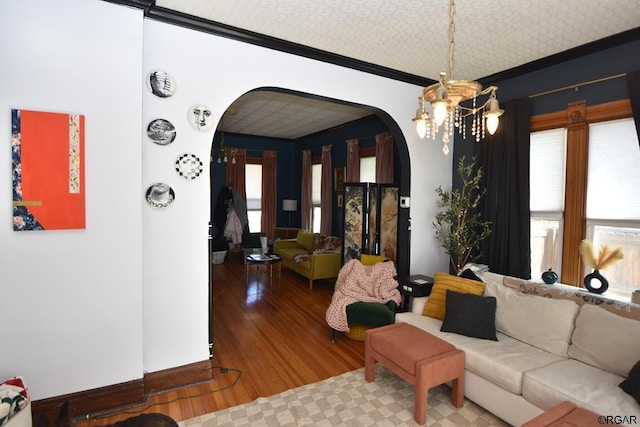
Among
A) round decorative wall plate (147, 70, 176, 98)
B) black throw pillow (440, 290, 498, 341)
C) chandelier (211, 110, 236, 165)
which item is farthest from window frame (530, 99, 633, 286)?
chandelier (211, 110, 236, 165)

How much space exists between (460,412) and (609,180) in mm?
2418

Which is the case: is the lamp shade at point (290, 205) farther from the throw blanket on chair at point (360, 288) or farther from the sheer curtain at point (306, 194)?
the throw blanket on chair at point (360, 288)

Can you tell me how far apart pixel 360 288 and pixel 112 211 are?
2609 millimetres

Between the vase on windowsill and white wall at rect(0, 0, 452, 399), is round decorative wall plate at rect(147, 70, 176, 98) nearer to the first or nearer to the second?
white wall at rect(0, 0, 452, 399)

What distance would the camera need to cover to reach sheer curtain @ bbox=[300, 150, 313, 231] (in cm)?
788

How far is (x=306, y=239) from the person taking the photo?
6719mm

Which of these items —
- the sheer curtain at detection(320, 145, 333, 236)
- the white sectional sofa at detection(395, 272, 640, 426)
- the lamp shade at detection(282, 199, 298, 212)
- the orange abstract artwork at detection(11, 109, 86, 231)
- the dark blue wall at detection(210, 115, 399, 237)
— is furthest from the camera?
the lamp shade at detection(282, 199, 298, 212)

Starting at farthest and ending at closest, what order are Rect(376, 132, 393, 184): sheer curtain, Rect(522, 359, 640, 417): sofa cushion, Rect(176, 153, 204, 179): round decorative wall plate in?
Rect(376, 132, 393, 184): sheer curtain, Rect(176, 153, 204, 179): round decorative wall plate, Rect(522, 359, 640, 417): sofa cushion

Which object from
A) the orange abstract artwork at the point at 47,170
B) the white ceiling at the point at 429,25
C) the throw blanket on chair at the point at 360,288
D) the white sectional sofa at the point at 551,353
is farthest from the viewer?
the throw blanket on chair at the point at 360,288

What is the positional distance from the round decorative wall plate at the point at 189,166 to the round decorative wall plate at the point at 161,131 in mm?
165

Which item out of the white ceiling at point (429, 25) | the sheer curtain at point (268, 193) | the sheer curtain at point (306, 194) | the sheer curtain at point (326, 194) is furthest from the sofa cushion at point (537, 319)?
the sheer curtain at point (268, 193)

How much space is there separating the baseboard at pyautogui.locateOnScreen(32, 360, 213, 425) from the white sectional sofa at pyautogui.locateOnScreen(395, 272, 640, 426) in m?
2.01

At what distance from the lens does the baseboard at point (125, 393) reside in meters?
2.26

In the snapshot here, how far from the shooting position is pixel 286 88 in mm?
3223
